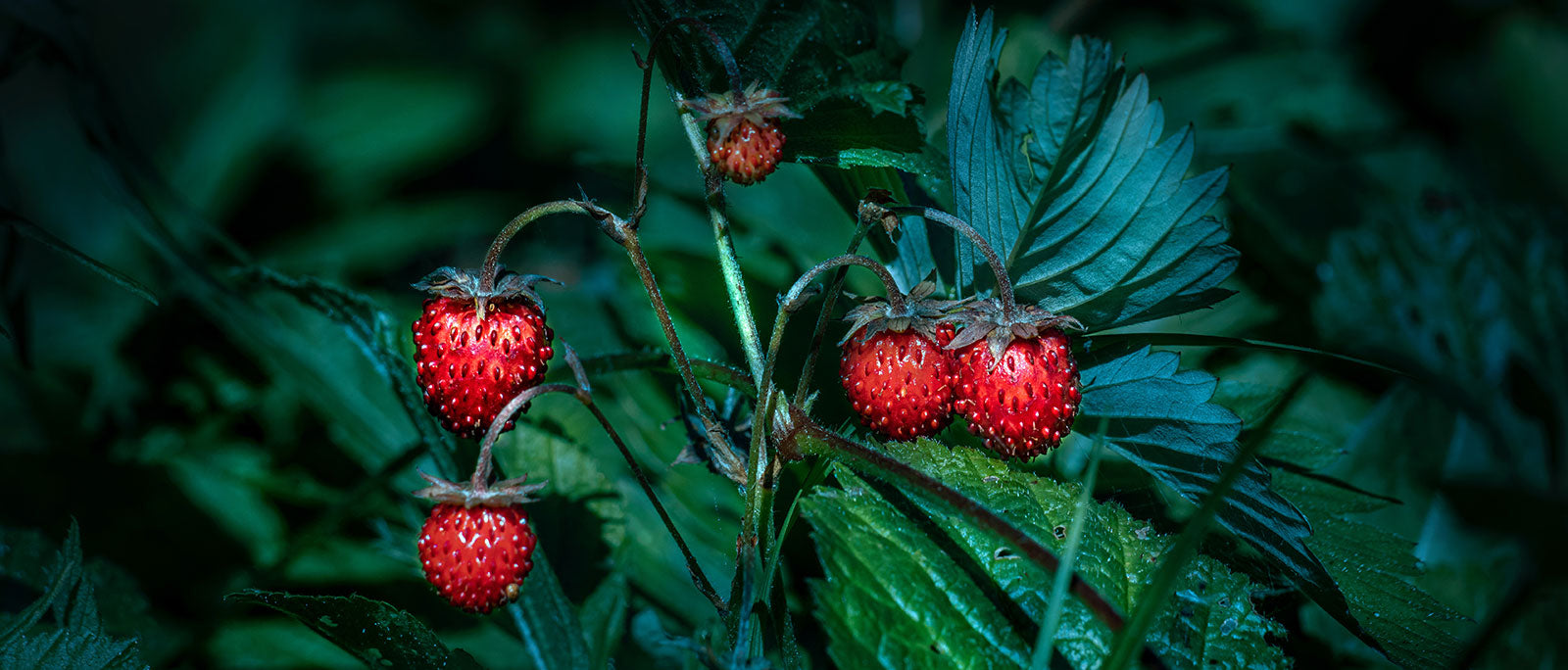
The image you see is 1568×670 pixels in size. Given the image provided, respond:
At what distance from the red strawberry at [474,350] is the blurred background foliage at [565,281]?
24cm

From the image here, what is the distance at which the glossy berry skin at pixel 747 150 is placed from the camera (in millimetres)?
720

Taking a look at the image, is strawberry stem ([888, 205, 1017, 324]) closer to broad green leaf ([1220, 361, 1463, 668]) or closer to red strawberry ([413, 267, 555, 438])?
broad green leaf ([1220, 361, 1463, 668])

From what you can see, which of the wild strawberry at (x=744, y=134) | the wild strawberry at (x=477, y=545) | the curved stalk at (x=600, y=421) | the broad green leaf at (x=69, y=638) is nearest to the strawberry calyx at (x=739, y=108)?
the wild strawberry at (x=744, y=134)

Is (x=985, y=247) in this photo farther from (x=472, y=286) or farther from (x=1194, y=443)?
(x=472, y=286)

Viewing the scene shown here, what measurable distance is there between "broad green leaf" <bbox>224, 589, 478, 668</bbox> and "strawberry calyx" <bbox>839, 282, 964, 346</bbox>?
421 millimetres

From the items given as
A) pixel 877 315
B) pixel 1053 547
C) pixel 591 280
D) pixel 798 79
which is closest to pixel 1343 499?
pixel 1053 547

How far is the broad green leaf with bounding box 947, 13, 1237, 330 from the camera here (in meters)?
0.78

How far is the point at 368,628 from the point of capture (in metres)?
0.68

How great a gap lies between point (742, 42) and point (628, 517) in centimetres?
A: 64

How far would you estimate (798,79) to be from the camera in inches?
32.4

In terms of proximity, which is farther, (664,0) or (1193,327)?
(1193,327)

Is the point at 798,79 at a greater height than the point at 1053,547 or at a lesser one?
greater

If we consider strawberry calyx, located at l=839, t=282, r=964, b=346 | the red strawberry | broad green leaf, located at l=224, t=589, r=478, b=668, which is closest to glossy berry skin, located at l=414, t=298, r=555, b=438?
the red strawberry

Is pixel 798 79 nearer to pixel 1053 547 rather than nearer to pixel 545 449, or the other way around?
pixel 1053 547
